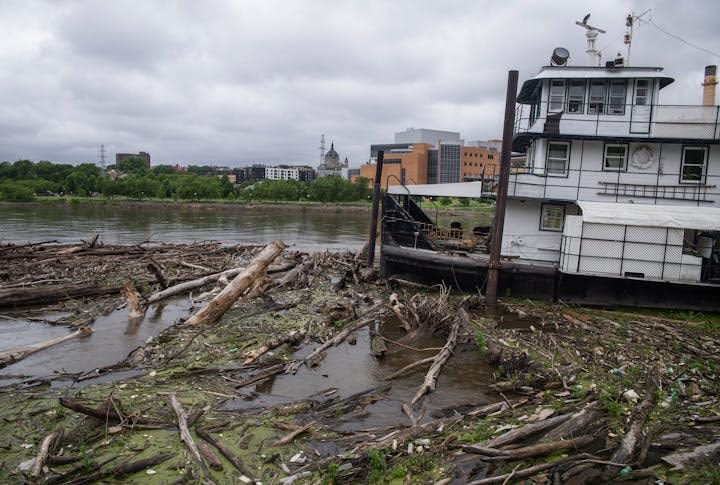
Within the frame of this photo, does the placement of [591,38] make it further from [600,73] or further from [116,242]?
[116,242]

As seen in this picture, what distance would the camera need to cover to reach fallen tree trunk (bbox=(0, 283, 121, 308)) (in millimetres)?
14344

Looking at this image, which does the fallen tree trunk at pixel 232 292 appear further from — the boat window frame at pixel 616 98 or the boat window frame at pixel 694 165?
the boat window frame at pixel 694 165

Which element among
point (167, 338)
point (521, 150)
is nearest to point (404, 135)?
Answer: point (521, 150)

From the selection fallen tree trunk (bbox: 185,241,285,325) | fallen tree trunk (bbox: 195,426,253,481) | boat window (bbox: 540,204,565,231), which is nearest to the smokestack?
boat window (bbox: 540,204,565,231)

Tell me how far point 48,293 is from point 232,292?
20.8 feet

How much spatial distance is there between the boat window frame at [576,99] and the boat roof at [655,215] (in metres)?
3.80

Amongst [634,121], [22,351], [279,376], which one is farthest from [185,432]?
[634,121]

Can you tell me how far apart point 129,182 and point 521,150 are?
86.7 metres

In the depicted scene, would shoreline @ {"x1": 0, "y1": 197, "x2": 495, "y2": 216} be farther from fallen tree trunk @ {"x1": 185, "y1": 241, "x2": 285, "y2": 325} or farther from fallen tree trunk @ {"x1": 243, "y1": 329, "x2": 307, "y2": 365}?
fallen tree trunk @ {"x1": 243, "y1": 329, "x2": 307, "y2": 365}

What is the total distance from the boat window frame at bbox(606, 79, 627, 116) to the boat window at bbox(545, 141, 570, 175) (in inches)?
74.1

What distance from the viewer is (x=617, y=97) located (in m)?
16.7

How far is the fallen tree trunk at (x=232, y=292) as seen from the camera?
12742 mm

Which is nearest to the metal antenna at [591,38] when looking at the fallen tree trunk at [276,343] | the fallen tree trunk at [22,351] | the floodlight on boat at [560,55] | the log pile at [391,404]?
the floodlight on boat at [560,55]

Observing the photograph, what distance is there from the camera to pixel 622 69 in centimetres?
1648
